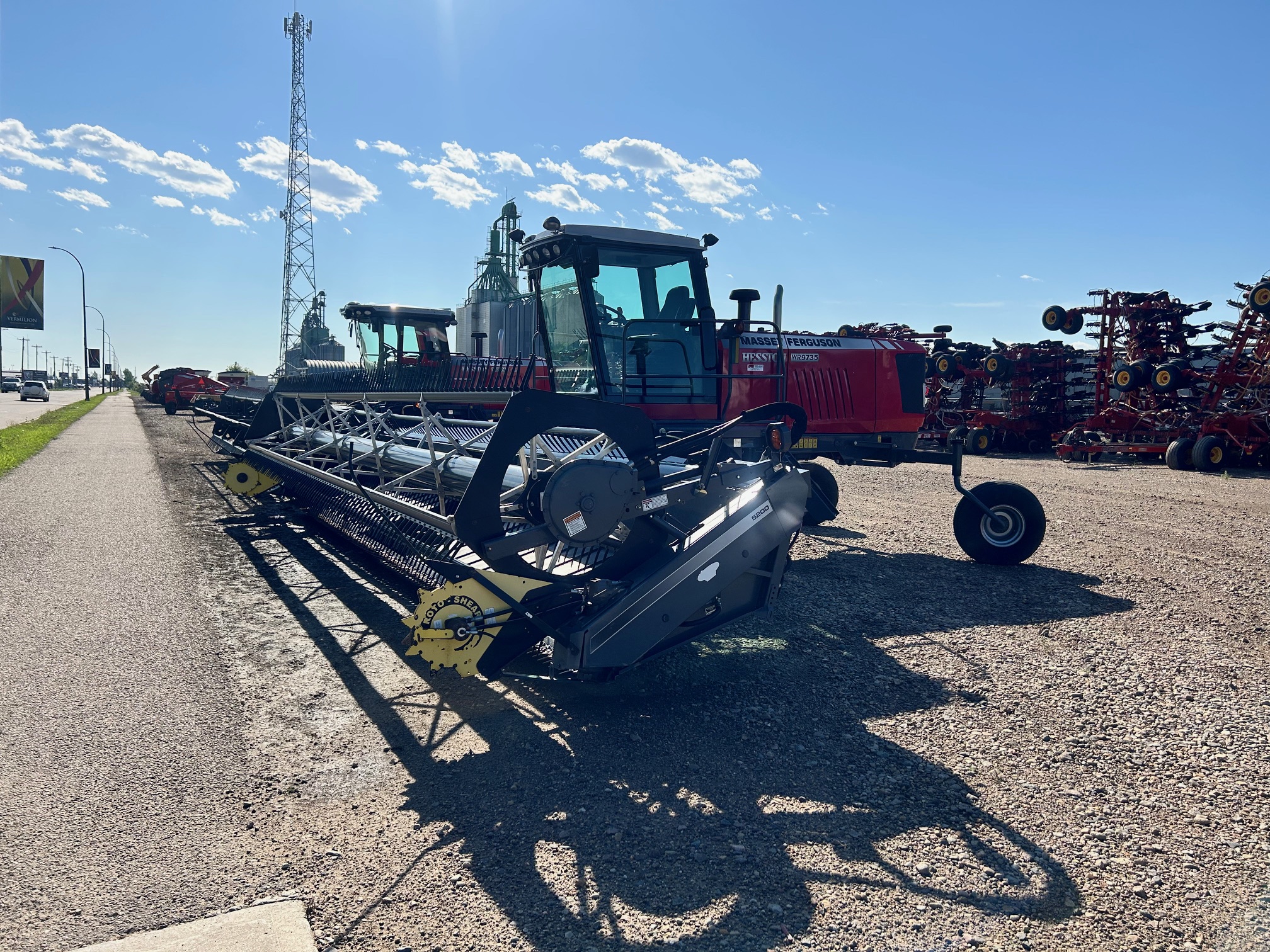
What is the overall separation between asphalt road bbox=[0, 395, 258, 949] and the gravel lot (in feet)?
0.47

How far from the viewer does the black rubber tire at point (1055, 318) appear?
61.0ft

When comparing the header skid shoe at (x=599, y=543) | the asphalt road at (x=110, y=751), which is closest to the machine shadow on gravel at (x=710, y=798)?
the header skid shoe at (x=599, y=543)

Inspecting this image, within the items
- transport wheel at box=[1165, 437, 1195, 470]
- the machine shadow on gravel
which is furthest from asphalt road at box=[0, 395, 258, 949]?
transport wheel at box=[1165, 437, 1195, 470]

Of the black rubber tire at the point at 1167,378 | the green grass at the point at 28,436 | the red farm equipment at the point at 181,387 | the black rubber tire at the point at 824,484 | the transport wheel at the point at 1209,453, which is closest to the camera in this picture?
the black rubber tire at the point at 824,484

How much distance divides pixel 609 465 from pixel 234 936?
2138 mm

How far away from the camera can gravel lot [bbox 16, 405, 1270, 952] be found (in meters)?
Result: 2.42

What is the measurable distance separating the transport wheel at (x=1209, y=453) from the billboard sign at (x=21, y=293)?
6063cm

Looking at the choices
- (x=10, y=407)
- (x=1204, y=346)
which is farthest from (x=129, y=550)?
(x=10, y=407)

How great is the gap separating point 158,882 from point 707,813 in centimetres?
178

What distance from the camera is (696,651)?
4.73 m

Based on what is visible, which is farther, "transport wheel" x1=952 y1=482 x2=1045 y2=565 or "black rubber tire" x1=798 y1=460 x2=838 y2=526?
"black rubber tire" x1=798 y1=460 x2=838 y2=526

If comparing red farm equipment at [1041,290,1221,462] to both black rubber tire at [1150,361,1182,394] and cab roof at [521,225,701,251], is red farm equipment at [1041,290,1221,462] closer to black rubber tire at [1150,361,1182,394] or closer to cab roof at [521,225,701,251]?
black rubber tire at [1150,361,1182,394]

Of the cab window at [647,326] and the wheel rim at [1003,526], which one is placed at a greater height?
the cab window at [647,326]

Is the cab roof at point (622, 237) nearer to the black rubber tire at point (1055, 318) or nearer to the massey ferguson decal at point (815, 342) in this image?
the massey ferguson decal at point (815, 342)
